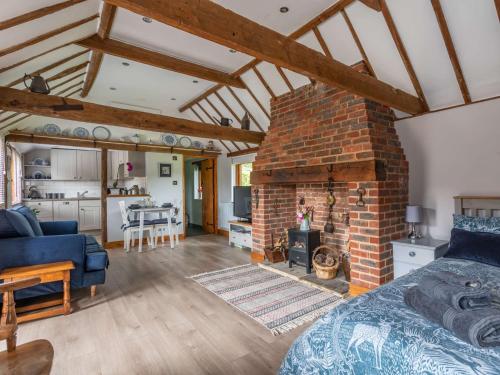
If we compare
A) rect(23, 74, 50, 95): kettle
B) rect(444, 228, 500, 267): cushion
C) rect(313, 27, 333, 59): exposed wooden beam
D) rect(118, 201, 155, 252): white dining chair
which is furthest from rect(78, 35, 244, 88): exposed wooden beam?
rect(444, 228, 500, 267): cushion

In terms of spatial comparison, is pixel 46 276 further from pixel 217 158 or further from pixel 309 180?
pixel 217 158

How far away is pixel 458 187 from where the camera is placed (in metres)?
2.92

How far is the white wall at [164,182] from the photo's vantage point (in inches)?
247

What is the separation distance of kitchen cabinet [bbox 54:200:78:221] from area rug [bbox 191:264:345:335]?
18.1 ft

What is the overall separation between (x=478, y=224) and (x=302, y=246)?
2.06 metres

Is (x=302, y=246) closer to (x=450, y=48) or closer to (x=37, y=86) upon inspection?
(x=450, y=48)

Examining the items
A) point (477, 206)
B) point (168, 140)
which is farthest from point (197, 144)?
point (477, 206)

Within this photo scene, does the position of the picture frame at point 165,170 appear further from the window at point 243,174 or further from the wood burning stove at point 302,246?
the wood burning stove at point 302,246

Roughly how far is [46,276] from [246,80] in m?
3.91

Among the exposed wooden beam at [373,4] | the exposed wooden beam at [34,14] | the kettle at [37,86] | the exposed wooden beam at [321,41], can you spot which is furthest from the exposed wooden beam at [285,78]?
the kettle at [37,86]

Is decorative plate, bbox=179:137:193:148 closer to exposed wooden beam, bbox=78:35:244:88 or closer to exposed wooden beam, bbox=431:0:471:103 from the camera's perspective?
exposed wooden beam, bbox=78:35:244:88

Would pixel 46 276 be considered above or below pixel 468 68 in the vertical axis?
below

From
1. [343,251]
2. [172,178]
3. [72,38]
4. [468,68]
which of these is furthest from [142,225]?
[468,68]

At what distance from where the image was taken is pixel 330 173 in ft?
11.2
